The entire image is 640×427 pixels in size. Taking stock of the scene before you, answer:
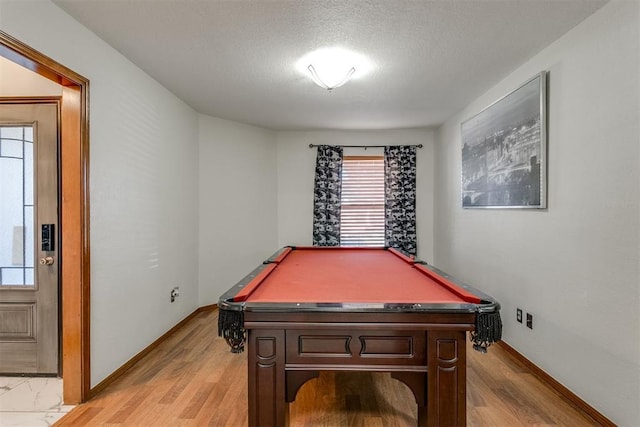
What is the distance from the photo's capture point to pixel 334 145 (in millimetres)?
4828

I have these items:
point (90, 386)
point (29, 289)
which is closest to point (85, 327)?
point (90, 386)

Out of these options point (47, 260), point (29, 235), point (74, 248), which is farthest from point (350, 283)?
point (29, 235)

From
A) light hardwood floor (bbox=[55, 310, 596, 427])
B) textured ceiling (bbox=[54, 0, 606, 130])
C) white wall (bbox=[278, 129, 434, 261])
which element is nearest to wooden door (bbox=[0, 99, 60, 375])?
light hardwood floor (bbox=[55, 310, 596, 427])

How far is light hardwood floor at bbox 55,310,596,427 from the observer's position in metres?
1.89

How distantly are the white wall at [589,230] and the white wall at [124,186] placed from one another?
3052 millimetres

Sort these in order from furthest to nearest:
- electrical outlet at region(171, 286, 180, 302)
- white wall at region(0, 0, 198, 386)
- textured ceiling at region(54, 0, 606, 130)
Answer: electrical outlet at region(171, 286, 180, 302)
white wall at region(0, 0, 198, 386)
textured ceiling at region(54, 0, 606, 130)

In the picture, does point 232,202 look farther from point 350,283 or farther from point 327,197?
point 350,283

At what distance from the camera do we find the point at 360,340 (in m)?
1.53

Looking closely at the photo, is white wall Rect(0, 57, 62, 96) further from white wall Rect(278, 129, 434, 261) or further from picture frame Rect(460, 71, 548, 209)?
picture frame Rect(460, 71, 548, 209)

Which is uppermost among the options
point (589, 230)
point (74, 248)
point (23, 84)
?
point (23, 84)

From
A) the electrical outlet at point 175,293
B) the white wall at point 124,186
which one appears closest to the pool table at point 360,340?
the white wall at point 124,186

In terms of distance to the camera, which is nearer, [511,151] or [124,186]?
[124,186]

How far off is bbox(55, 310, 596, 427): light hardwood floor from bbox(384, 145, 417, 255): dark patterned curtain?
7.30 ft

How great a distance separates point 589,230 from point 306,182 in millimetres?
3448
